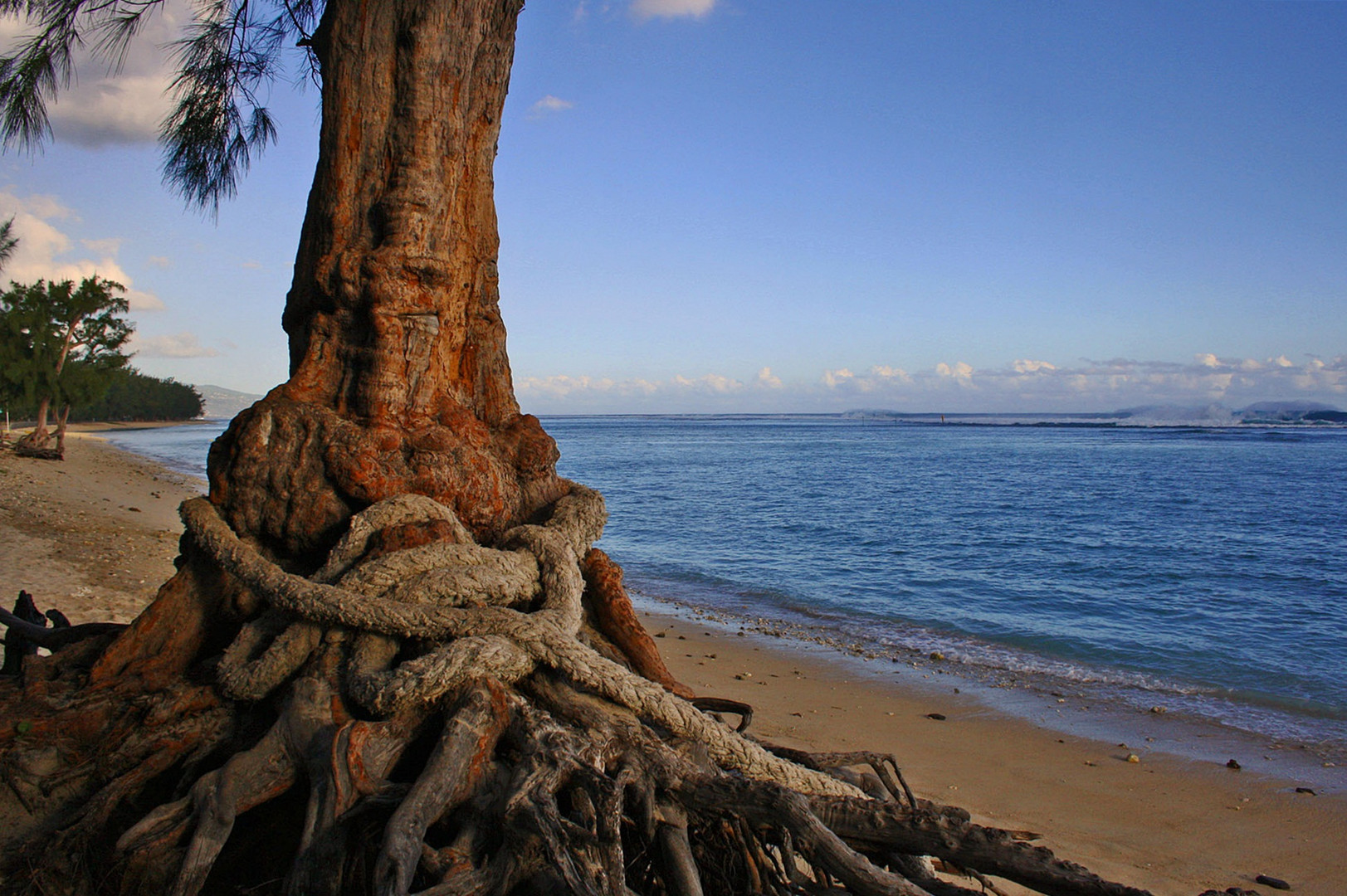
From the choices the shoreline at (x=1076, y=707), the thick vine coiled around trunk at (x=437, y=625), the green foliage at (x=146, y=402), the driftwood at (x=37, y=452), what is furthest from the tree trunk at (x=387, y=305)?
the green foliage at (x=146, y=402)

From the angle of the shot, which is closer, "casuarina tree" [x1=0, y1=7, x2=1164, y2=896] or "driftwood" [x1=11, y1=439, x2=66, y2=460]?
"casuarina tree" [x1=0, y1=7, x2=1164, y2=896]

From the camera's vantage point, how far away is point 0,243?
23.7m

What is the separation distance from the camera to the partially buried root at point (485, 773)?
1.97m

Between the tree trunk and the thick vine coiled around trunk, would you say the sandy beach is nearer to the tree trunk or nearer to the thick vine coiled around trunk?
the thick vine coiled around trunk

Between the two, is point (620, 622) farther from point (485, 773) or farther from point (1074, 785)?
point (1074, 785)

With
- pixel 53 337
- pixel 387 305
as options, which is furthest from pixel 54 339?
pixel 387 305

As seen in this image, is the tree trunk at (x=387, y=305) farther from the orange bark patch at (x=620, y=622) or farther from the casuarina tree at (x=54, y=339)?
the casuarina tree at (x=54, y=339)

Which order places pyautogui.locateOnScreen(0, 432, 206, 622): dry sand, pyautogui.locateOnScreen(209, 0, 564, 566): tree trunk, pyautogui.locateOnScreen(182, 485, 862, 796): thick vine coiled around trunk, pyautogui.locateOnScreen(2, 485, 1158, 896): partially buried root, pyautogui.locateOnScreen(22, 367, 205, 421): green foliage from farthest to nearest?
1. pyautogui.locateOnScreen(22, 367, 205, 421): green foliage
2. pyautogui.locateOnScreen(0, 432, 206, 622): dry sand
3. pyautogui.locateOnScreen(209, 0, 564, 566): tree trunk
4. pyautogui.locateOnScreen(182, 485, 862, 796): thick vine coiled around trunk
5. pyautogui.locateOnScreen(2, 485, 1158, 896): partially buried root

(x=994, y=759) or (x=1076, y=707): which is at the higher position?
(x=994, y=759)

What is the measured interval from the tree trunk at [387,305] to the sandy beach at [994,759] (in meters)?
3.28

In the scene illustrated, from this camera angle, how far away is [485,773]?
89.0 inches

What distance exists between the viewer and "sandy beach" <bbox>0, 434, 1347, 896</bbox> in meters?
4.80

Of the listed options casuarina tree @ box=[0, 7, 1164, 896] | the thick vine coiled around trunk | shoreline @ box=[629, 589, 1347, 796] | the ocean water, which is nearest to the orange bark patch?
casuarina tree @ box=[0, 7, 1164, 896]

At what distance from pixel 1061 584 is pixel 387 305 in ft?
46.8
